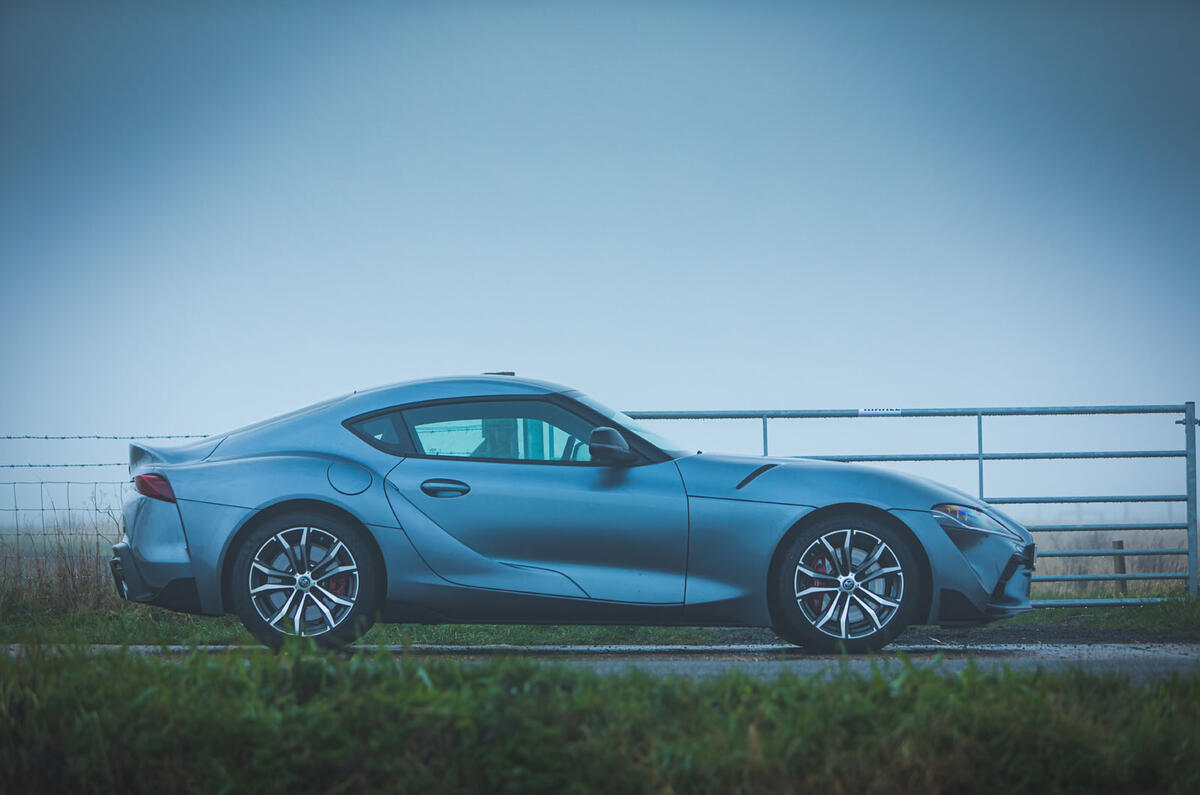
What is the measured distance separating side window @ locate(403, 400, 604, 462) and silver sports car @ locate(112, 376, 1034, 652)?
24 millimetres

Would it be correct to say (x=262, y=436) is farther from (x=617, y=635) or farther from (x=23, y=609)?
(x=23, y=609)

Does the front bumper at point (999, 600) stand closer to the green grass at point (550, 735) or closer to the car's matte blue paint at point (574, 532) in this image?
the car's matte blue paint at point (574, 532)

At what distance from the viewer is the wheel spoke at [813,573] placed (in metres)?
5.84

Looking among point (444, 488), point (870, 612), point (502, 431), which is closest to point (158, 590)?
point (444, 488)

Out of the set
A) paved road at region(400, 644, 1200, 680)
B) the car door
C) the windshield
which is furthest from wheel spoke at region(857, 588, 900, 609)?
the windshield

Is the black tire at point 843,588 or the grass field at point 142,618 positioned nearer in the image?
the black tire at point 843,588

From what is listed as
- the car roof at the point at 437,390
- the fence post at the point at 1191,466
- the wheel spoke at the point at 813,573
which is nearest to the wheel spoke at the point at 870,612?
the wheel spoke at the point at 813,573

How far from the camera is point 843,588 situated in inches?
231

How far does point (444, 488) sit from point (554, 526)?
64 cm

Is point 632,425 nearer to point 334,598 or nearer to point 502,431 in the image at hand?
point 502,431

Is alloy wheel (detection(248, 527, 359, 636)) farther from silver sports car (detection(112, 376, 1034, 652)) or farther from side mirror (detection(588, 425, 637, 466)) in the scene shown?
side mirror (detection(588, 425, 637, 466))

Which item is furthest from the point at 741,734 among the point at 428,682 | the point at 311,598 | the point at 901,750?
the point at 311,598

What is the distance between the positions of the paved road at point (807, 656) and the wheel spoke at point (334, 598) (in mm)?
439

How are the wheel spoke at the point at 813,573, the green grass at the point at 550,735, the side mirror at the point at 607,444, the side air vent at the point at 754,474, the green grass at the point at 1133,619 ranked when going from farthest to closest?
→ the green grass at the point at 1133,619 < the side air vent at the point at 754,474 < the wheel spoke at the point at 813,573 < the side mirror at the point at 607,444 < the green grass at the point at 550,735
